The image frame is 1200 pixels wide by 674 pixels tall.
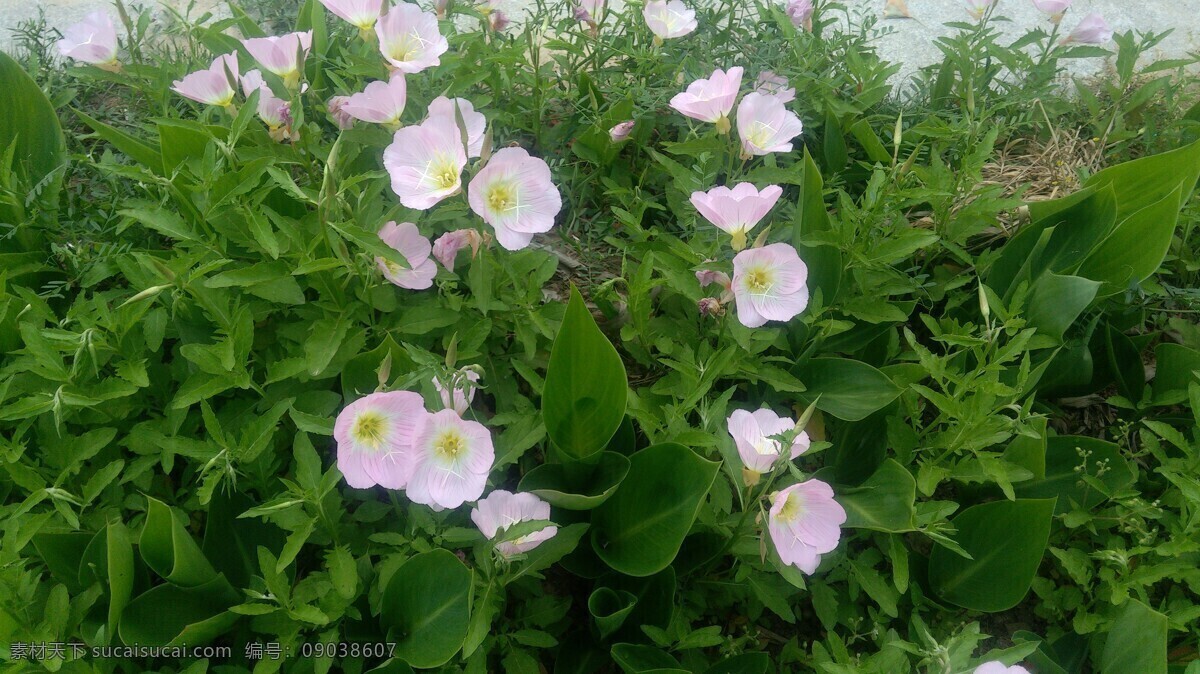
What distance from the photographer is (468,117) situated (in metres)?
1.56

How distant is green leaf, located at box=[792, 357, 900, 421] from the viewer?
5.20ft

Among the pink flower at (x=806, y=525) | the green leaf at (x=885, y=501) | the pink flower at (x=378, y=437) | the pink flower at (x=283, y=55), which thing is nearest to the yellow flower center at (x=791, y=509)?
the pink flower at (x=806, y=525)

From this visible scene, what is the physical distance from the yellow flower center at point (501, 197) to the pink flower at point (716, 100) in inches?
17.2

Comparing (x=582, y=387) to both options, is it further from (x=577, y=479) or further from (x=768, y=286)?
(x=768, y=286)

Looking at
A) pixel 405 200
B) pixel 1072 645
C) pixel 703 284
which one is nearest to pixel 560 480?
pixel 703 284

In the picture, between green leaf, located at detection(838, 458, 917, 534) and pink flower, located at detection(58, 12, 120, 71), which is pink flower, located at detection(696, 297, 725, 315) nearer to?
green leaf, located at detection(838, 458, 917, 534)

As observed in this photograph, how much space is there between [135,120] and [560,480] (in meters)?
1.46

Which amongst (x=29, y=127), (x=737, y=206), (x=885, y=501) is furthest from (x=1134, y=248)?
(x=29, y=127)

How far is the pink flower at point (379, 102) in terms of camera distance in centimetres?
149

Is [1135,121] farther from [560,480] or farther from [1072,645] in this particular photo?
[560,480]

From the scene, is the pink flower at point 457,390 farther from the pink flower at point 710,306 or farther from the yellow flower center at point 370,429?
the pink flower at point 710,306

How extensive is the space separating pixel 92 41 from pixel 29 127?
0.25 meters

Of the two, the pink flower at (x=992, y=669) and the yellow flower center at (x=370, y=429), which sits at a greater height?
the yellow flower center at (x=370, y=429)

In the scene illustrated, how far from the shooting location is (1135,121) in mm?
2381
